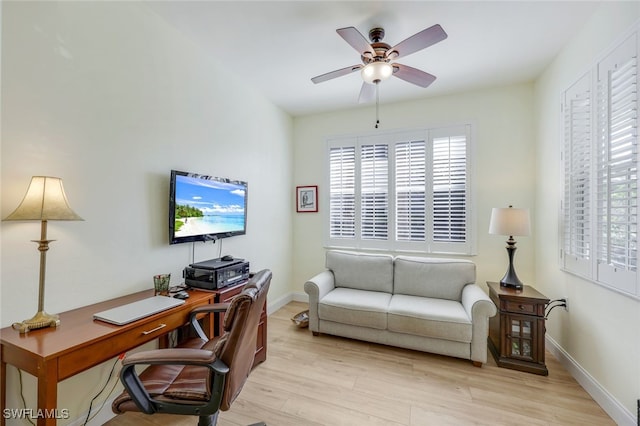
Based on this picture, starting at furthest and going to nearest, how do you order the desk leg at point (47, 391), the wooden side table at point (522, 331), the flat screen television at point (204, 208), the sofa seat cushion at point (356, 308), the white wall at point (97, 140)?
the sofa seat cushion at point (356, 308), the wooden side table at point (522, 331), the flat screen television at point (204, 208), the white wall at point (97, 140), the desk leg at point (47, 391)

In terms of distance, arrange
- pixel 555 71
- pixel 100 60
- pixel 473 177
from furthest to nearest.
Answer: pixel 473 177, pixel 555 71, pixel 100 60

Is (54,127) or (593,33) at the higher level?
(593,33)

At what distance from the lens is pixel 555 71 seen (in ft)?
8.40

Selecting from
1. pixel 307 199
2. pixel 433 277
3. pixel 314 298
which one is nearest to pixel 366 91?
pixel 307 199

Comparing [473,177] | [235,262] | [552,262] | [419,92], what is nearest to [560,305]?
[552,262]

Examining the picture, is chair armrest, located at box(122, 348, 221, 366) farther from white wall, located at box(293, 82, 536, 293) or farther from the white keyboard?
white wall, located at box(293, 82, 536, 293)

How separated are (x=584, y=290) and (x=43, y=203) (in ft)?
11.9

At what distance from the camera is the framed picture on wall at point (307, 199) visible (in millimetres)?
4000

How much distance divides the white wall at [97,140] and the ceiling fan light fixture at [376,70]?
1.54 metres

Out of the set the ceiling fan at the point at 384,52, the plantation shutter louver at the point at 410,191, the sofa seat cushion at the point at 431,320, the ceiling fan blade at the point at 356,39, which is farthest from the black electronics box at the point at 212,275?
the plantation shutter louver at the point at 410,191

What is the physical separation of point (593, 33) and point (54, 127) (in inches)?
148

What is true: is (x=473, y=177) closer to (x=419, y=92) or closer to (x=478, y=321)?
(x=419, y=92)

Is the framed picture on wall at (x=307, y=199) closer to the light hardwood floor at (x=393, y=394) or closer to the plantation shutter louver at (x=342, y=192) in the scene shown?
the plantation shutter louver at (x=342, y=192)

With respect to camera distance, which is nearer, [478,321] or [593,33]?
[593,33]
